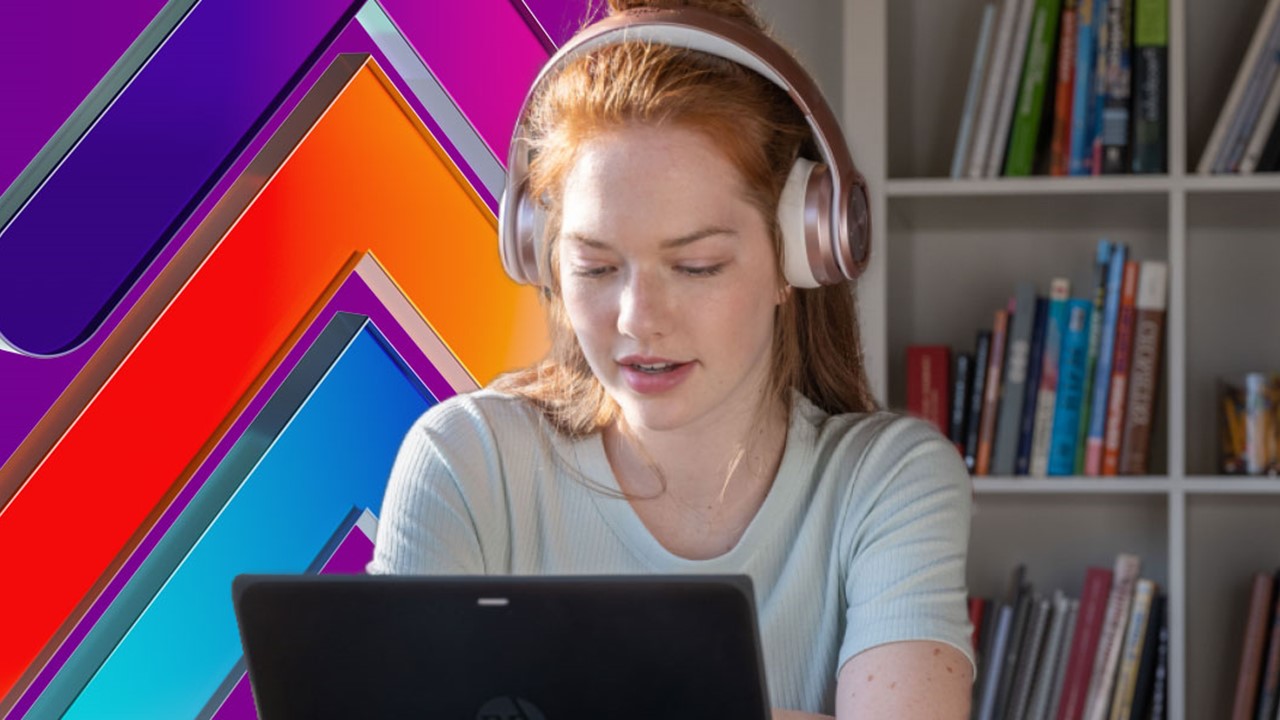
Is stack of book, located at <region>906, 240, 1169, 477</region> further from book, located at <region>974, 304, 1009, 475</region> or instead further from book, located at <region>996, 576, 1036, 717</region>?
book, located at <region>996, 576, 1036, 717</region>

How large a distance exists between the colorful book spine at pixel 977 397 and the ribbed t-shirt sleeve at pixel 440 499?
52.0 inches

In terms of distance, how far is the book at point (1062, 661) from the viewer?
2520mm

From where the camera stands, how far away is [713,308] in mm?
1310

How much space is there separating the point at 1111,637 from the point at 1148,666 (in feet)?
0.24

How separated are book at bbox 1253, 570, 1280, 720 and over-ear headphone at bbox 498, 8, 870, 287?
150 cm

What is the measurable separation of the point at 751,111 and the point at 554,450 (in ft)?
1.27

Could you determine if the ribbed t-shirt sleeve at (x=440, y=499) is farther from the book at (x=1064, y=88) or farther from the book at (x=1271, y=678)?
the book at (x=1271, y=678)

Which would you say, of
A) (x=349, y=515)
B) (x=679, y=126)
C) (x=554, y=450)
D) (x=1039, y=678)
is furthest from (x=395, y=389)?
(x=1039, y=678)

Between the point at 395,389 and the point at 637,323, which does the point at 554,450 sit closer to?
the point at 637,323

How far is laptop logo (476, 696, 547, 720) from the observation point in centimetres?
88

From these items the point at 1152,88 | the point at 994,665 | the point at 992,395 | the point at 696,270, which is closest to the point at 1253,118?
the point at 1152,88

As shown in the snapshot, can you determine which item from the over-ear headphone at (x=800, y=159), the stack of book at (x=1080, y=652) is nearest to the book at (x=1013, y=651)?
the stack of book at (x=1080, y=652)
